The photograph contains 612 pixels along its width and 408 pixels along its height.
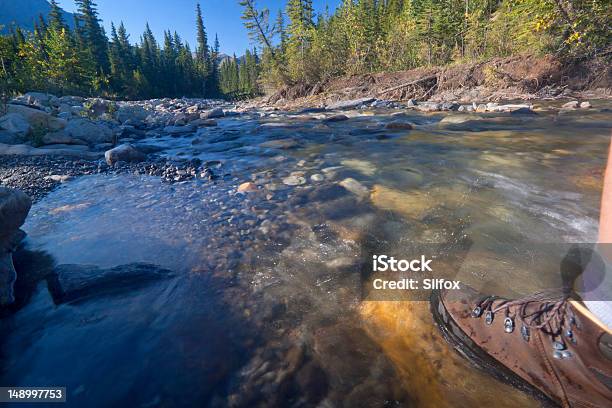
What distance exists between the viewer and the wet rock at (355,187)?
383cm

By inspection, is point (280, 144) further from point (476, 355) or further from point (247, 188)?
point (476, 355)

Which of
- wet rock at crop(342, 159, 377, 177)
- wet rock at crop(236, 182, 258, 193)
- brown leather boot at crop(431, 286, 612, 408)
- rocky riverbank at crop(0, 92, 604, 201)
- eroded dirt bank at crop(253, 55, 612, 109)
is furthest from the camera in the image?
eroded dirt bank at crop(253, 55, 612, 109)

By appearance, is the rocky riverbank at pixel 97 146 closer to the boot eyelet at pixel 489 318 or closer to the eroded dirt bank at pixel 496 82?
the boot eyelet at pixel 489 318

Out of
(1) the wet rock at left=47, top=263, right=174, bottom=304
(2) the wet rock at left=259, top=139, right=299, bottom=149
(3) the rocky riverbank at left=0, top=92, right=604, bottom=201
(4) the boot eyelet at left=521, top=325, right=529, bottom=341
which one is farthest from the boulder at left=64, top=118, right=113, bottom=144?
(4) the boot eyelet at left=521, top=325, right=529, bottom=341

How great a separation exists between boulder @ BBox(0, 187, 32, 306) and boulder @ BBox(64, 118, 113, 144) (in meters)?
7.09

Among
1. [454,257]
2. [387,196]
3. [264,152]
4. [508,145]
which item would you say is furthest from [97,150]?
[508,145]

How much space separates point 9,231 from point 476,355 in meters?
3.76

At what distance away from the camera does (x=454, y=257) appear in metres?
2.37

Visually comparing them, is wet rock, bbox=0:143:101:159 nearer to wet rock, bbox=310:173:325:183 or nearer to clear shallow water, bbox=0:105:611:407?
clear shallow water, bbox=0:105:611:407

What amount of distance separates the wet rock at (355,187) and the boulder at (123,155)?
4.88 meters

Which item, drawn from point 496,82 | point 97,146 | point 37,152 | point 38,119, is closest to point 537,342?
point 37,152

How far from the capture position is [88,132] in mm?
8695

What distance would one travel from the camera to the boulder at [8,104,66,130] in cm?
817

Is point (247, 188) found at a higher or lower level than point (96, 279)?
higher
